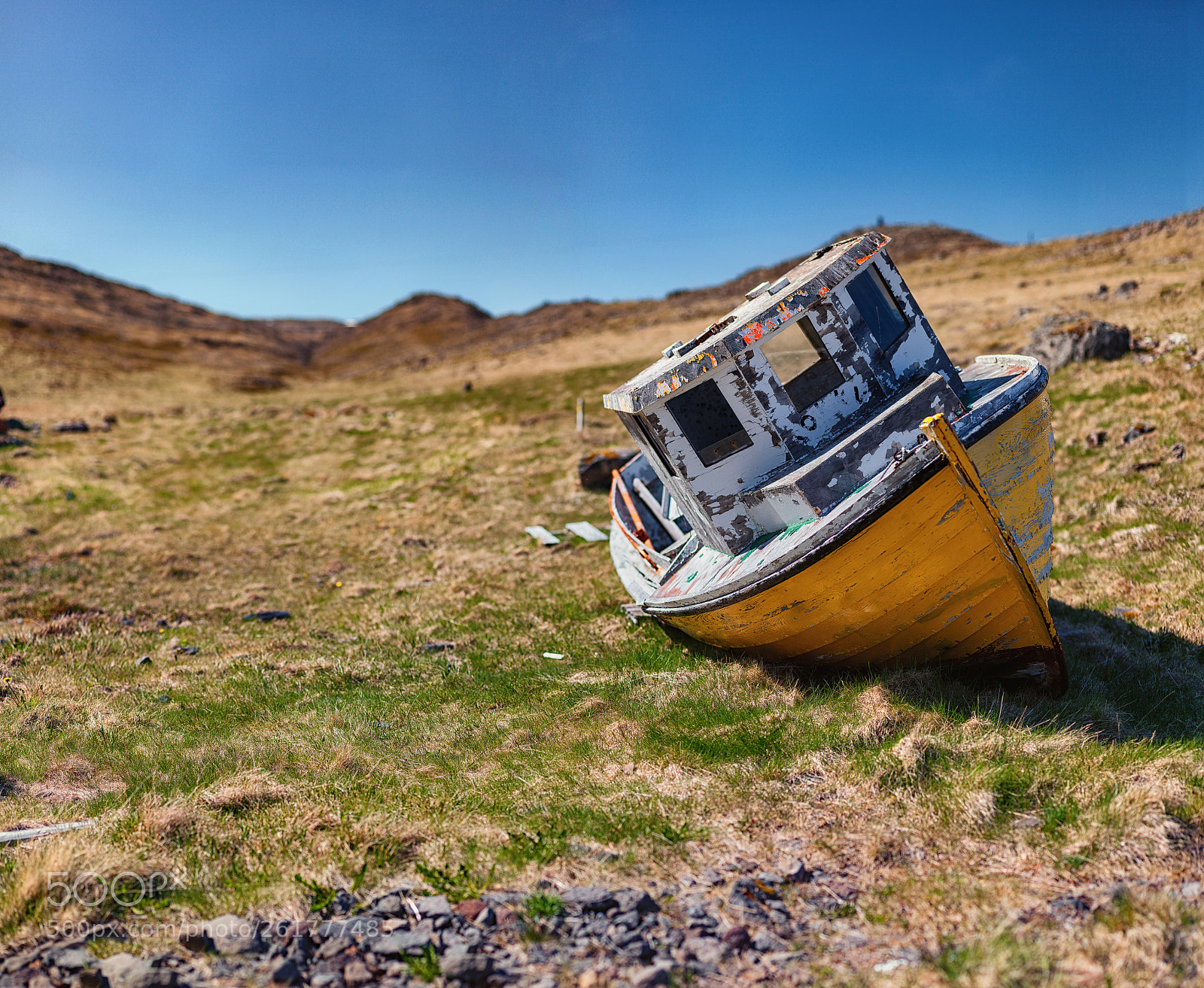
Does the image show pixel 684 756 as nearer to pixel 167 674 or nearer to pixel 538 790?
pixel 538 790

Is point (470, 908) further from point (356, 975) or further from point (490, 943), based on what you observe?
point (356, 975)

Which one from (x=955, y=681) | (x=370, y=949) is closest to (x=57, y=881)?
(x=370, y=949)

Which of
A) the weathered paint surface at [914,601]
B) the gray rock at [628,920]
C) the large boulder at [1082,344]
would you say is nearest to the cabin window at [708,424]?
the weathered paint surface at [914,601]

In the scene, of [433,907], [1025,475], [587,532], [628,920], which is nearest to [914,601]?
[1025,475]

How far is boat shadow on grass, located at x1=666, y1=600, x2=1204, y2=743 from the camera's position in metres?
6.29

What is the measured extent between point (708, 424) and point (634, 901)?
4.68 m

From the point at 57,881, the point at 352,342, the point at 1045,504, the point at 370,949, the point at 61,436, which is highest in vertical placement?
the point at 352,342

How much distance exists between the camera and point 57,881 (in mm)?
4406

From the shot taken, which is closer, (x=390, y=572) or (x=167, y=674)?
(x=167, y=674)

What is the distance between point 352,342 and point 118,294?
23736 mm

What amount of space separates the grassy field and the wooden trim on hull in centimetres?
36

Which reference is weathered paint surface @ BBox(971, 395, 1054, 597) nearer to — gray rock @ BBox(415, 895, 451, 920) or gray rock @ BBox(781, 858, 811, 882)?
gray rock @ BBox(781, 858, 811, 882)

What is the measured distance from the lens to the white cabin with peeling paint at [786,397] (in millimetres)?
7191

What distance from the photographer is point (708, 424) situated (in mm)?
7723
